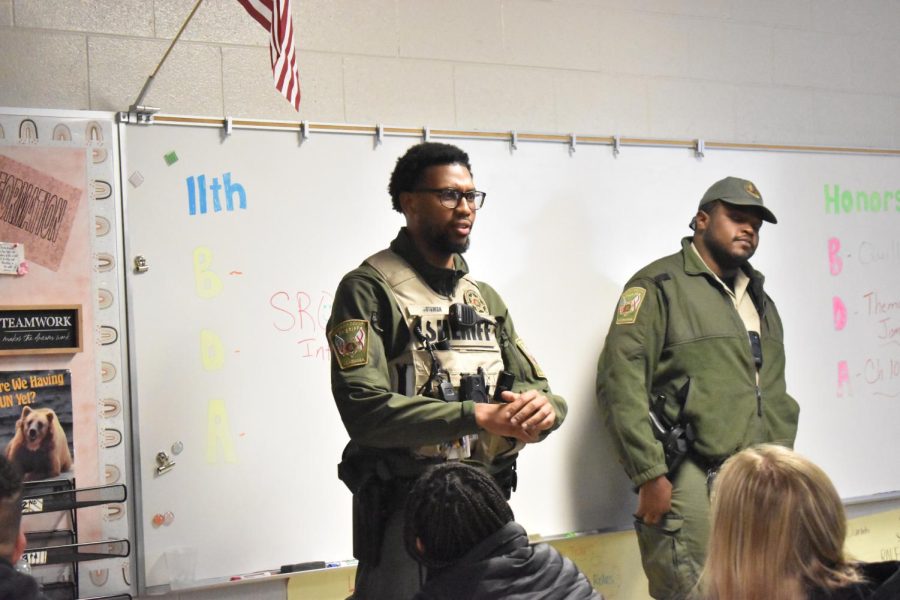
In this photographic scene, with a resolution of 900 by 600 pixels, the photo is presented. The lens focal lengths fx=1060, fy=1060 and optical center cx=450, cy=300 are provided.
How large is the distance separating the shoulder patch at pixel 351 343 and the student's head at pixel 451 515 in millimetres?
769

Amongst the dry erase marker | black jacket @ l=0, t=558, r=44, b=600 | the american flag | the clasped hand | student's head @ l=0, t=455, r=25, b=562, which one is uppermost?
the american flag

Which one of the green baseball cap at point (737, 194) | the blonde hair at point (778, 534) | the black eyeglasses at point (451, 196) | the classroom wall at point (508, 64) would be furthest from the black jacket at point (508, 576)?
the green baseball cap at point (737, 194)

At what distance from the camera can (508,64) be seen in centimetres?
361

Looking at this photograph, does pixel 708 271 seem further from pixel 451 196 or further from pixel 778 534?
pixel 778 534

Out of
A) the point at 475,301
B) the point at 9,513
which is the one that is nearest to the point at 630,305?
the point at 475,301

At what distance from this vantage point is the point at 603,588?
3.59 metres

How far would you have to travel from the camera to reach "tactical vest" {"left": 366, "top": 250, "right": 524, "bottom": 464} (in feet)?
8.46

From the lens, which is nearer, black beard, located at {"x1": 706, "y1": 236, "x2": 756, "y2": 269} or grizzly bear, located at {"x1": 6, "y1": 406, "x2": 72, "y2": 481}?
grizzly bear, located at {"x1": 6, "y1": 406, "x2": 72, "y2": 481}

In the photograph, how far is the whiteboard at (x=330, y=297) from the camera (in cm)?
299

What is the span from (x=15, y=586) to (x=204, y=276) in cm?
160

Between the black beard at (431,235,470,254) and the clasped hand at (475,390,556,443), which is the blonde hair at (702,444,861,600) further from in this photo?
the black beard at (431,235,470,254)

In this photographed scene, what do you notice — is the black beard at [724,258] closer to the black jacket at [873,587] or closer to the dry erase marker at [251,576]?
the dry erase marker at [251,576]

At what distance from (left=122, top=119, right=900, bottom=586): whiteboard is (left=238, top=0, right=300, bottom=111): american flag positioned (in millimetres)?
503

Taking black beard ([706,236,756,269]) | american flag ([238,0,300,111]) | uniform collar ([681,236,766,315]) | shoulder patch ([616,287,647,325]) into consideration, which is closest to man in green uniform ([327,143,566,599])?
american flag ([238,0,300,111])
